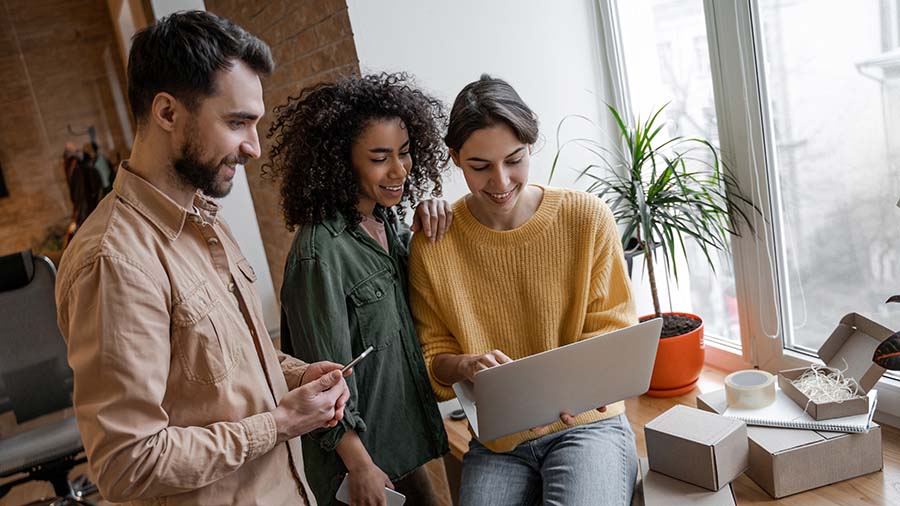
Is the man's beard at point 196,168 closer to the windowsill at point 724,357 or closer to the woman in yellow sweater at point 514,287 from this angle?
the woman in yellow sweater at point 514,287

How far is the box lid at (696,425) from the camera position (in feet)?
4.99

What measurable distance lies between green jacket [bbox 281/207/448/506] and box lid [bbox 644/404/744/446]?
536 mm

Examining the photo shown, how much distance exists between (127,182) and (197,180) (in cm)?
11

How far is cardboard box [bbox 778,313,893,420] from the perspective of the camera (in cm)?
156

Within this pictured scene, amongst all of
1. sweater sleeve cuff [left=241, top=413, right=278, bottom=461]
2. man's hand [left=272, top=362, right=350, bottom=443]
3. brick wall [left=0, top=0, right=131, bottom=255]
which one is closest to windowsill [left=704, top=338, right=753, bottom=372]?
man's hand [left=272, top=362, right=350, bottom=443]

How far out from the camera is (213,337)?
1125 mm

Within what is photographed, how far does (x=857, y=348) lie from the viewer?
167 centimetres

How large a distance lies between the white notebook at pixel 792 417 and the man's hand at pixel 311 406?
97 centimetres

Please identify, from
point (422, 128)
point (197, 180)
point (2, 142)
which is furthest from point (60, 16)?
point (197, 180)

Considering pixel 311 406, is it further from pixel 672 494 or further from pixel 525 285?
pixel 672 494

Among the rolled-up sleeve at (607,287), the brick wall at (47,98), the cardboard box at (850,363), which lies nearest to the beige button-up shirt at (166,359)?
the rolled-up sleeve at (607,287)

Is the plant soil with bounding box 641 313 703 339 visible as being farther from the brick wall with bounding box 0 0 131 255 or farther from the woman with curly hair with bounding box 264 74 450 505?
the brick wall with bounding box 0 0 131 255

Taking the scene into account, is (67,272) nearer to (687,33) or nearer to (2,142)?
(687,33)

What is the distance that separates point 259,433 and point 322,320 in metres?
0.39
